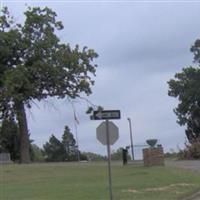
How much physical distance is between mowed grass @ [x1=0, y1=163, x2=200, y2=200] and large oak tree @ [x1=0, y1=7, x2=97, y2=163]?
15.0m

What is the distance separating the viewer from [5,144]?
8650 centimetres

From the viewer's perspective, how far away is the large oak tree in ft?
181

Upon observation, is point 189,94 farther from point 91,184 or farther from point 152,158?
point 91,184

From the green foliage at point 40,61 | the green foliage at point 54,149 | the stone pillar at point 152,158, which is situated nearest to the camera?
the stone pillar at point 152,158

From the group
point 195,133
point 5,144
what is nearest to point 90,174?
point 195,133

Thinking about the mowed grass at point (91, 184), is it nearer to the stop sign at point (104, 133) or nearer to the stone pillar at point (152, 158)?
the stop sign at point (104, 133)

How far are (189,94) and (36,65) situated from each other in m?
28.2

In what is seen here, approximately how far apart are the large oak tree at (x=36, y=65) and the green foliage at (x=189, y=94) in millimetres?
22813

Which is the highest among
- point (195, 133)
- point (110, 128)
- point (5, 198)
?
point (195, 133)

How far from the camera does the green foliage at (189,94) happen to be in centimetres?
7856

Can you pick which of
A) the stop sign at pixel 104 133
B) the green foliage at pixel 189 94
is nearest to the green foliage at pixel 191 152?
the green foliage at pixel 189 94

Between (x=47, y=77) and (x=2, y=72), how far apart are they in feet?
12.1

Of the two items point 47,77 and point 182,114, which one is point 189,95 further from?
point 47,77

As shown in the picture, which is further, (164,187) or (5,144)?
(5,144)
